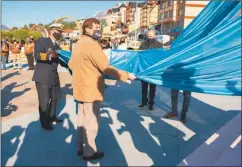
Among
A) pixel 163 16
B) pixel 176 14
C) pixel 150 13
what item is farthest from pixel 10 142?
pixel 150 13

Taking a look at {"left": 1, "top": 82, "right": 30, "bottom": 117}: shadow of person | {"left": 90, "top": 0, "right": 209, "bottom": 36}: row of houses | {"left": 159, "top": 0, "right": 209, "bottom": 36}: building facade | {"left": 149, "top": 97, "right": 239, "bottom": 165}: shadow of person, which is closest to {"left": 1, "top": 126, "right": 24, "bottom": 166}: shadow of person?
{"left": 1, "top": 82, "right": 30, "bottom": 117}: shadow of person

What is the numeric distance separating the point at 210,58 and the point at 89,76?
5.02ft

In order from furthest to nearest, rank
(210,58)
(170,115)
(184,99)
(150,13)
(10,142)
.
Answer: (150,13), (170,115), (184,99), (10,142), (210,58)

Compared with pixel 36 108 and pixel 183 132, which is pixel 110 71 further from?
pixel 36 108

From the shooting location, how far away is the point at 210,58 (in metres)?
2.49

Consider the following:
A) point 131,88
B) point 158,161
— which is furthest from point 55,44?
point 131,88

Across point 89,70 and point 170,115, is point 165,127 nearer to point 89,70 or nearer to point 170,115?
point 170,115

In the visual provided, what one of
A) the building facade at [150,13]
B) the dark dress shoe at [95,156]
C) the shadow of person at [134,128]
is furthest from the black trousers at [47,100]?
the building facade at [150,13]

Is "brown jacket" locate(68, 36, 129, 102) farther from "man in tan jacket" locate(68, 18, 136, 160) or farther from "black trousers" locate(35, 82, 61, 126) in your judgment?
"black trousers" locate(35, 82, 61, 126)

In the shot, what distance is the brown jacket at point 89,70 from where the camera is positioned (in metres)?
3.26

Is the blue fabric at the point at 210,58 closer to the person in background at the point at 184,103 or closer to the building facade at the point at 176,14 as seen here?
the person in background at the point at 184,103

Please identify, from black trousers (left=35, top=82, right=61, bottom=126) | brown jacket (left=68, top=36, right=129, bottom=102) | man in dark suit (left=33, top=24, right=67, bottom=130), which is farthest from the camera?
black trousers (left=35, top=82, right=61, bottom=126)

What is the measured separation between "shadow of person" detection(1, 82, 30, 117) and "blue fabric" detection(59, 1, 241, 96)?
13.3ft

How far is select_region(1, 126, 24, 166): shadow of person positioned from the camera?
370cm
